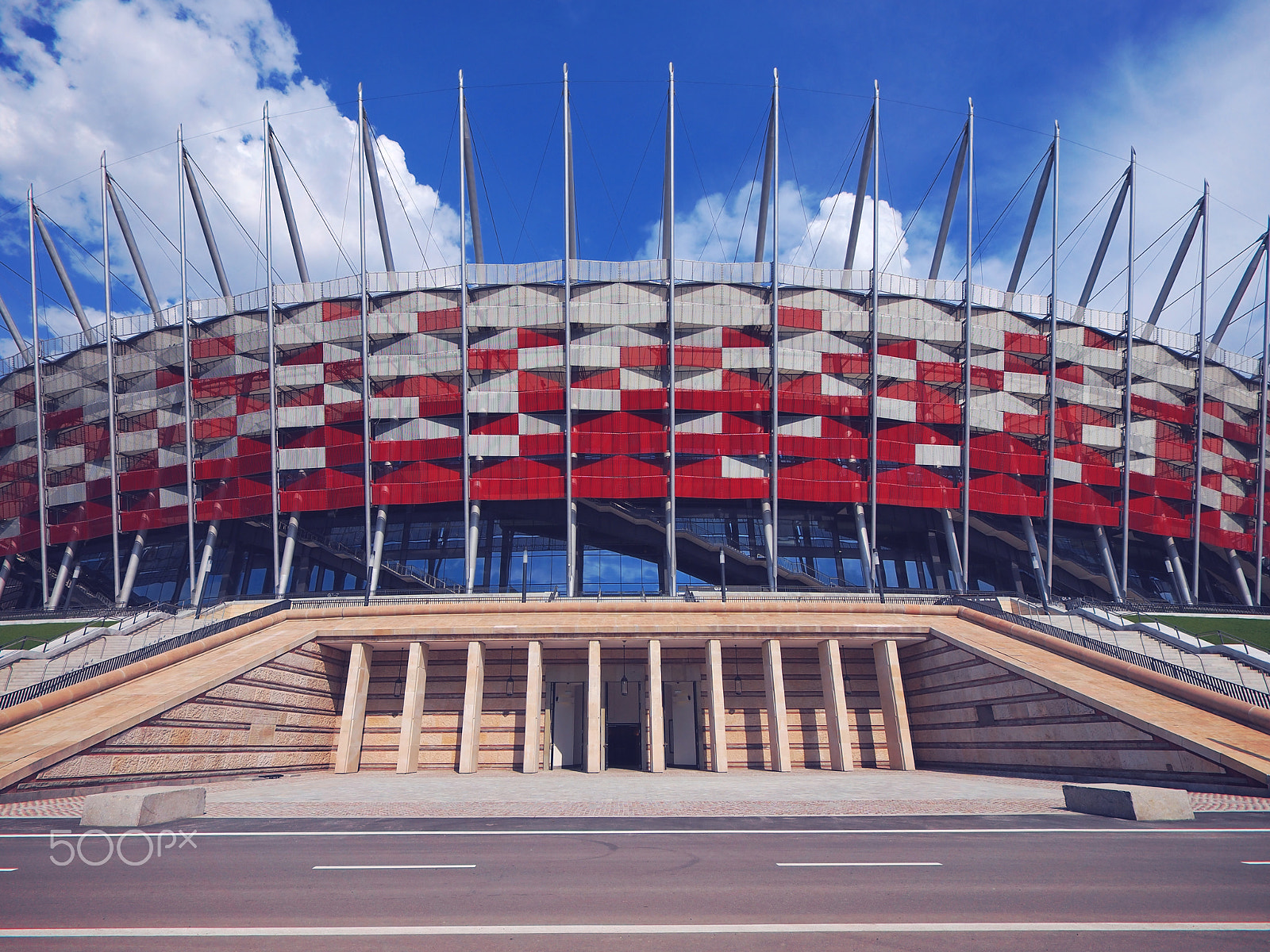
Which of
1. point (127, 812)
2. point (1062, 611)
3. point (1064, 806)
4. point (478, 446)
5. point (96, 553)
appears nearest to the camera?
point (127, 812)

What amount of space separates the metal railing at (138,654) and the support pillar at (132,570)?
2381 centimetres

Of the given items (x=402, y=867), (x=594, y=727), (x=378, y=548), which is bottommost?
(x=402, y=867)

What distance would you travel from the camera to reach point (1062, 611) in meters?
44.8

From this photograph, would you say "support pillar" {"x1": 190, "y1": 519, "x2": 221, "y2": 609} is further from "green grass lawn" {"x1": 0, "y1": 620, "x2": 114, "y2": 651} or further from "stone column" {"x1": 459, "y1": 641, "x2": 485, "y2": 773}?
"stone column" {"x1": 459, "y1": 641, "x2": 485, "y2": 773}

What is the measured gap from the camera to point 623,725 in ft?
129

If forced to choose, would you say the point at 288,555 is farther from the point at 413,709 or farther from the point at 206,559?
the point at 413,709

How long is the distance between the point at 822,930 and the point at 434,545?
55999mm

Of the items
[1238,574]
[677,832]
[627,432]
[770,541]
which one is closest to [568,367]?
[627,432]

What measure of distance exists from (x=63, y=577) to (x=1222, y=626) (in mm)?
78536

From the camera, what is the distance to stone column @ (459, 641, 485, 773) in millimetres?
33062

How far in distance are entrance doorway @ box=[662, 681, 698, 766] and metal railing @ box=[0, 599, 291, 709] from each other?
1747cm

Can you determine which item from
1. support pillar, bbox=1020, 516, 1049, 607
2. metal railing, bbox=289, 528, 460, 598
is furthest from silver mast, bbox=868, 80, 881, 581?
metal railing, bbox=289, 528, 460, 598

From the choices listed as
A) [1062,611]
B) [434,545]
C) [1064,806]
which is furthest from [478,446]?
[1064,806]

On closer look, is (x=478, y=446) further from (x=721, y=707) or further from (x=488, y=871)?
(x=488, y=871)
